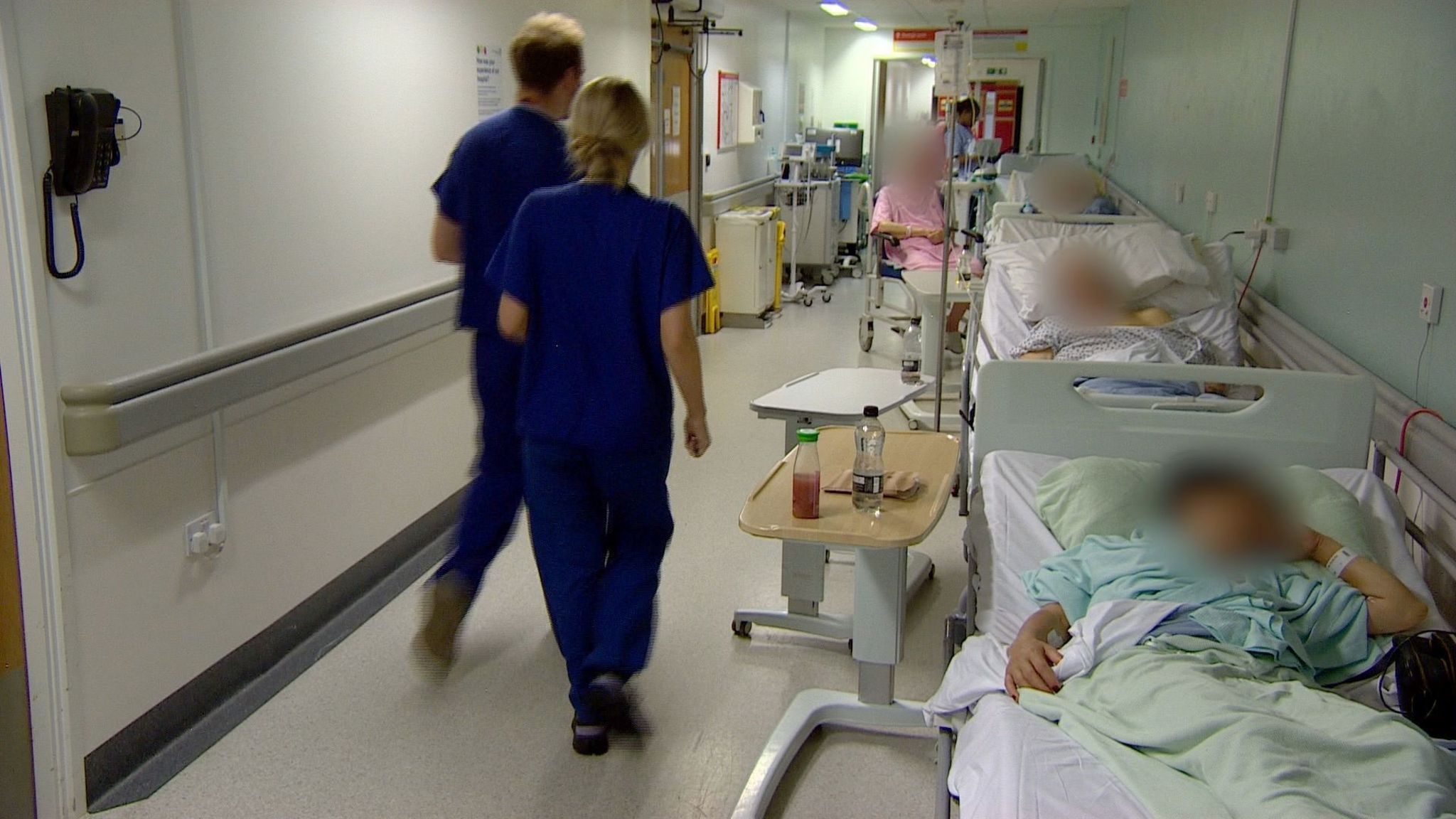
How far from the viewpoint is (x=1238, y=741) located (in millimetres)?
1488

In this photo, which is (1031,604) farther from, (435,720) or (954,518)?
(954,518)

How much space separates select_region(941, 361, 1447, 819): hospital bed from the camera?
87.4 inches

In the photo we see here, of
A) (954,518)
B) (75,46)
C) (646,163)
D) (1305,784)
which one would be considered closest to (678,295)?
(75,46)

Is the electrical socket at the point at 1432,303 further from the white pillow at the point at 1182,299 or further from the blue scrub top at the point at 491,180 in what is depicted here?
the blue scrub top at the point at 491,180

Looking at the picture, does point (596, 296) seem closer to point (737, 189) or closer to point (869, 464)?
A: point (869, 464)

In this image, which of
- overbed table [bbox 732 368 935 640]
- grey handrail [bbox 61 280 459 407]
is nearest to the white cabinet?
overbed table [bbox 732 368 935 640]

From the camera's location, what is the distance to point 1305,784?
4.69 feet

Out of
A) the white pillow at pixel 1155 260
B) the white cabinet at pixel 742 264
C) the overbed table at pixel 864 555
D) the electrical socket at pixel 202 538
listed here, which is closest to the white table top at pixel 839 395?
the overbed table at pixel 864 555

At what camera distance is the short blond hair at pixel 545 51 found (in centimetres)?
270

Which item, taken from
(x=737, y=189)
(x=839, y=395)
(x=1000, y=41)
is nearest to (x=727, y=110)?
(x=737, y=189)

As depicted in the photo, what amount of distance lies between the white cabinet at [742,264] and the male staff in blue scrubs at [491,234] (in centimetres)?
480

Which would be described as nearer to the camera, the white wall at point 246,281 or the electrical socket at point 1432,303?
the white wall at point 246,281

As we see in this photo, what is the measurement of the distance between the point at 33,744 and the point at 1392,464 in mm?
2795

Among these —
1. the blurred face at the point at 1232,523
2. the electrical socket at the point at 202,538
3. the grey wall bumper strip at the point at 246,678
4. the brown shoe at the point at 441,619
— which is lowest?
the grey wall bumper strip at the point at 246,678
